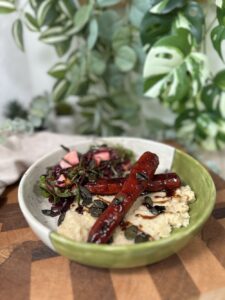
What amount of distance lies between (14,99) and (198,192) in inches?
23.2

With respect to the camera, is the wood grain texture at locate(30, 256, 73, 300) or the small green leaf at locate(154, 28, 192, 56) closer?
the wood grain texture at locate(30, 256, 73, 300)

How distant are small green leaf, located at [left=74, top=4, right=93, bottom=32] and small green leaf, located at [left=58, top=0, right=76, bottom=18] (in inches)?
1.1

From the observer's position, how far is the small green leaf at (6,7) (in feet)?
2.22

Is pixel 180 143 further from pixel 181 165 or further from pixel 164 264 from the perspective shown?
pixel 164 264

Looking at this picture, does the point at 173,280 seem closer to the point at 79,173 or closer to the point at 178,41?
the point at 79,173

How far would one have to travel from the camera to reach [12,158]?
0.64 meters

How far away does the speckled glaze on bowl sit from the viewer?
0.37 metres

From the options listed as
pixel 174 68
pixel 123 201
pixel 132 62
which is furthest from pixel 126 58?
pixel 123 201

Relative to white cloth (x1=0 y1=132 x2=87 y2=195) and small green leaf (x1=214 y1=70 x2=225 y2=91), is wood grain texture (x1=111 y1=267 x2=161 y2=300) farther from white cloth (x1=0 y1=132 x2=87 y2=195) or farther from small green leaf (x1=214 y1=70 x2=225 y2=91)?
small green leaf (x1=214 y1=70 x2=225 y2=91)

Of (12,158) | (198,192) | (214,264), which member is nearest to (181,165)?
(198,192)

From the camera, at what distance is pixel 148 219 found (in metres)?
0.45

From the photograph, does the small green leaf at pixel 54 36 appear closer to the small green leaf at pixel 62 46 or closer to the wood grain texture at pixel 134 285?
the small green leaf at pixel 62 46

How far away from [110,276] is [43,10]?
0.56m

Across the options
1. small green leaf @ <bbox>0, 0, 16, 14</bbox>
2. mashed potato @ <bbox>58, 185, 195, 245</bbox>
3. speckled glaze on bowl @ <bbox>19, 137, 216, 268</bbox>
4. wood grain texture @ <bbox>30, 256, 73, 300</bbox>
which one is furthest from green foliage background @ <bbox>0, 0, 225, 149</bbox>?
wood grain texture @ <bbox>30, 256, 73, 300</bbox>
